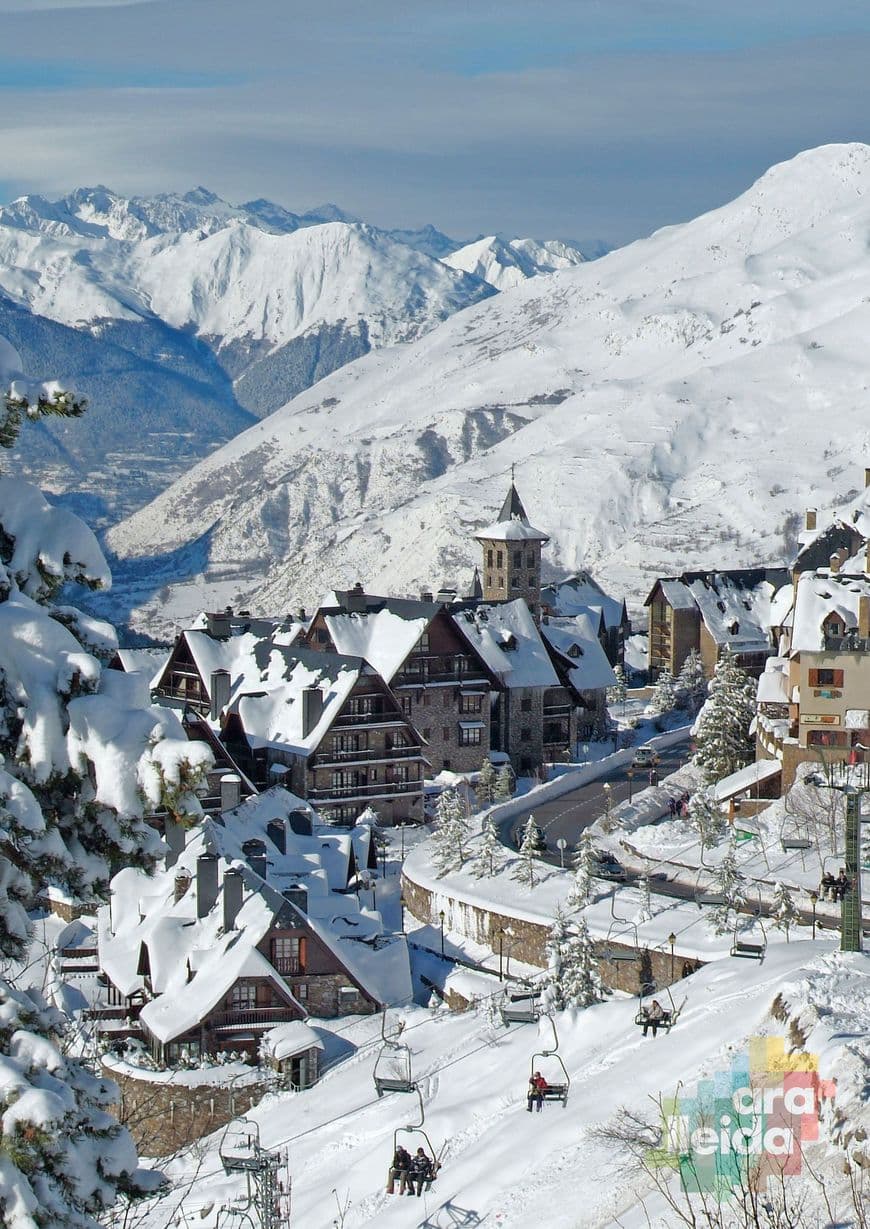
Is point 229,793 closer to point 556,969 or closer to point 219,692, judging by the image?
point 219,692

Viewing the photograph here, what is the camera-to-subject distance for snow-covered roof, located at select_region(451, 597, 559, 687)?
8712 cm

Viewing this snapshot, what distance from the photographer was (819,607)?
65.8 m

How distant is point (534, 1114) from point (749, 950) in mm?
10582

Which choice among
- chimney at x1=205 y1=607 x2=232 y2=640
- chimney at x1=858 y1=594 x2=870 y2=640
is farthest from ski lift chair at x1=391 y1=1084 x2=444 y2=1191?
chimney at x1=205 y1=607 x2=232 y2=640

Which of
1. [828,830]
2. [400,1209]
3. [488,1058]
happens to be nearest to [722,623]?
[828,830]

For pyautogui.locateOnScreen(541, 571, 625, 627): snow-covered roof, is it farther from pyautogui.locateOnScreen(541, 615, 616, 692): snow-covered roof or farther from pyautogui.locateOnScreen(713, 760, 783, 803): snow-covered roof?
pyautogui.locateOnScreen(713, 760, 783, 803): snow-covered roof

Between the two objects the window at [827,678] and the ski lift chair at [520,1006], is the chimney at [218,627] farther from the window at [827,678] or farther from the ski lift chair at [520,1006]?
the ski lift chair at [520,1006]

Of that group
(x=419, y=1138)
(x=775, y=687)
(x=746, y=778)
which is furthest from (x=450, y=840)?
(x=419, y=1138)

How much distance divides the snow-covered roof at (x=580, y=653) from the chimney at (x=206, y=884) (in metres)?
41.2

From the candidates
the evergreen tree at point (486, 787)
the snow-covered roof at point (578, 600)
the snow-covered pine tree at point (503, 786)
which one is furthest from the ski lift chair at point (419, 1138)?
the snow-covered roof at point (578, 600)

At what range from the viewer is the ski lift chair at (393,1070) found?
39300mm

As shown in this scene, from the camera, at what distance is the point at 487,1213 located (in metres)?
29.6

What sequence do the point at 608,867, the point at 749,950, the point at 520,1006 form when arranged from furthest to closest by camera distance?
the point at 608,867, the point at 520,1006, the point at 749,950

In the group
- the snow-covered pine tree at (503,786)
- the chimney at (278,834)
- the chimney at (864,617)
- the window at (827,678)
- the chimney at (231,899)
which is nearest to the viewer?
the chimney at (231,899)
